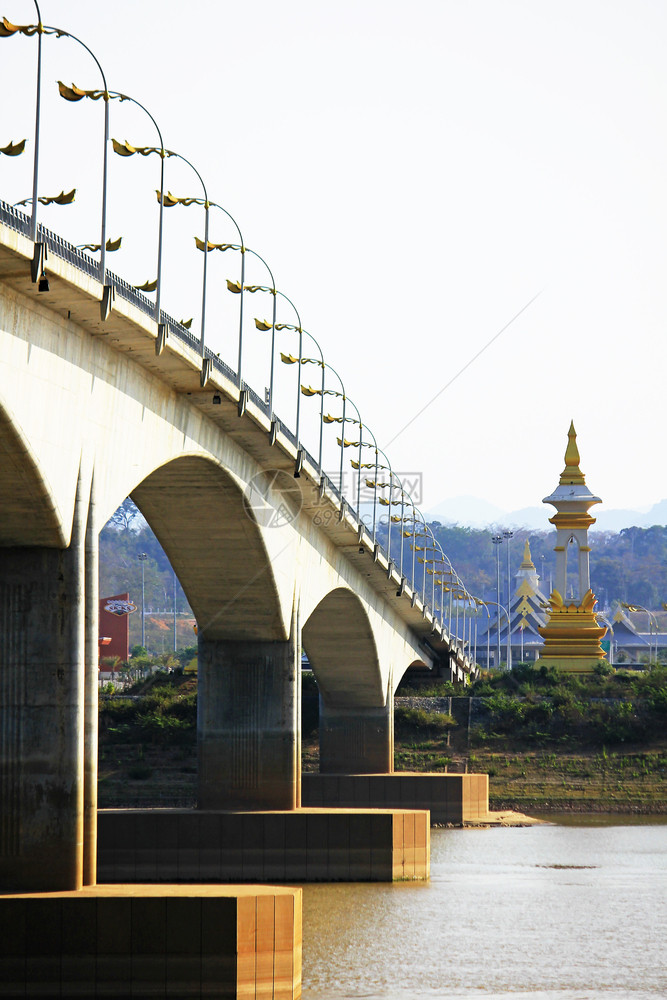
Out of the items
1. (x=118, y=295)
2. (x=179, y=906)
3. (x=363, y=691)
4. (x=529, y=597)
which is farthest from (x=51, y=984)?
(x=529, y=597)

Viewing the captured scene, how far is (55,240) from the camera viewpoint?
82.8ft

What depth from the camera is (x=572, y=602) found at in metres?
94.6

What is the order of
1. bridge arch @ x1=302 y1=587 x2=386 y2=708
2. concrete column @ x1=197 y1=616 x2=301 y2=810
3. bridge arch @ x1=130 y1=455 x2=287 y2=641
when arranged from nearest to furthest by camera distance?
bridge arch @ x1=130 y1=455 x2=287 y2=641, concrete column @ x1=197 y1=616 x2=301 y2=810, bridge arch @ x1=302 y1=587 x2=386 y2=708

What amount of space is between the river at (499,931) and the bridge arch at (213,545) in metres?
8.16

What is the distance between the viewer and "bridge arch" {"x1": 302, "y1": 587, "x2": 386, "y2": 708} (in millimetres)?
61591

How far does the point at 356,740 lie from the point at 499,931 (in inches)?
1371

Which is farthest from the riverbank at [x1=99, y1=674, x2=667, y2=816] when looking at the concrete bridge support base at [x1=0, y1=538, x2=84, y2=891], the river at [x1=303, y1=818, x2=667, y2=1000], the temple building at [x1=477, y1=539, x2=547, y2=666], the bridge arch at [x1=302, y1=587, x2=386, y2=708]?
the temple building at [x1=477, y1=539, x2=547, y2=666]

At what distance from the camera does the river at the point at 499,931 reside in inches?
1092

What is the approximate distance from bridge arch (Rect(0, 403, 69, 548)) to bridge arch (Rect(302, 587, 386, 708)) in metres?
31.5

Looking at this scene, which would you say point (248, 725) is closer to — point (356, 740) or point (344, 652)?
point (344, 652)

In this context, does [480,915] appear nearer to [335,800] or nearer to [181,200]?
[181,200]

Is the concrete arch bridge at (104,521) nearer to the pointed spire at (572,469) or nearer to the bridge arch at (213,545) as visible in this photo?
the bridge arch at (213,545)

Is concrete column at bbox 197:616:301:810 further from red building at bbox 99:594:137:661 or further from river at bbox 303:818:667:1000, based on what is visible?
red building at bbox 99:594:137:661

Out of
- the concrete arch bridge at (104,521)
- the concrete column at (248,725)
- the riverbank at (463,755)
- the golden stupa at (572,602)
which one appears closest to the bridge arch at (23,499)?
the concrete arch bridge at (104,521)
